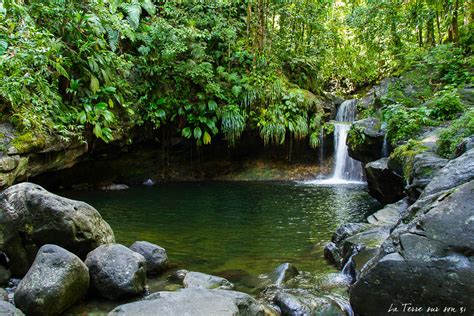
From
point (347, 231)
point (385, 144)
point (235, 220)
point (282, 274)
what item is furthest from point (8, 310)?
point (385, 144)

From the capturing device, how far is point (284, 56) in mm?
15359

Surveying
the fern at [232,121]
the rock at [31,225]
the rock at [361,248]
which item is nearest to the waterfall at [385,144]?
the rock at [361,248]

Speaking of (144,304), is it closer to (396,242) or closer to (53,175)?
(396,242)

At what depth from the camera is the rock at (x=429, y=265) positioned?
111 inches

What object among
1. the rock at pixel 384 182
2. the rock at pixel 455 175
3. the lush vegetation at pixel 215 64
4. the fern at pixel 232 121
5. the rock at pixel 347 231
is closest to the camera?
the rock at pixel 455 175

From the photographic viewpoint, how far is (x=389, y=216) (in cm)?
621

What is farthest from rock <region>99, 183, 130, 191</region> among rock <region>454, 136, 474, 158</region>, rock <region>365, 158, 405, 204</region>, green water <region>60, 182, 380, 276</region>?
rock <region>454, 136, 474, 158</region>

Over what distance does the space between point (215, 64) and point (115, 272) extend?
1100 cm

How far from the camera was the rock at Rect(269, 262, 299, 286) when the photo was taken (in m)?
4.77

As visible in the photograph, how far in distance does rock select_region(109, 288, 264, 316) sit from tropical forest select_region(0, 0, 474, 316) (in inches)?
0.8

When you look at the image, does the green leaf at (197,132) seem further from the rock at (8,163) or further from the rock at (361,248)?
the rock at (361,248)

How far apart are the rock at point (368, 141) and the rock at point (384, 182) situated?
823mm

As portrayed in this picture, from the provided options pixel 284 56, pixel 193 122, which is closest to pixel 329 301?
pixel 193 122

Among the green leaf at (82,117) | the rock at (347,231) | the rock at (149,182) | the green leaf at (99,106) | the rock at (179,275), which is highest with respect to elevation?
the green leaf at (99,106)
